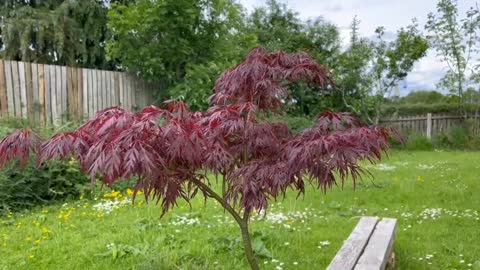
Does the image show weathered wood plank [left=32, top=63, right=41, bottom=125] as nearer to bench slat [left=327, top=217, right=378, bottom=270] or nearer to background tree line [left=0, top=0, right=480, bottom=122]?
background tree line [left=0, top=0, right=480, bottom=122]

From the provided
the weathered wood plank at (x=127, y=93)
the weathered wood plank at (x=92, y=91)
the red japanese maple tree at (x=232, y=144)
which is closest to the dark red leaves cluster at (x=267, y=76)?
the red japanese maple tree at (x=232, y=144)

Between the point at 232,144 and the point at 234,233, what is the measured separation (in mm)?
1783

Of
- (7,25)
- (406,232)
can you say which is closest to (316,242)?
(406,232)

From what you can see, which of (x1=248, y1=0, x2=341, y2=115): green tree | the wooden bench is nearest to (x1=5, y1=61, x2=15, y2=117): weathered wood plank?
the wooden bench

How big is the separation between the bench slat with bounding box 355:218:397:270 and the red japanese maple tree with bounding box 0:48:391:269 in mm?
729

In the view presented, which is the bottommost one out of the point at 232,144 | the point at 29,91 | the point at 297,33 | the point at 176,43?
the point at 232,144

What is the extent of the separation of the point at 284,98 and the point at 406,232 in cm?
236

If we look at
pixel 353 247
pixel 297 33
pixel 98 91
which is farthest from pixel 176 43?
pixel 353 247

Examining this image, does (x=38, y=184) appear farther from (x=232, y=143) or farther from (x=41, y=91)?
(x=232, y=143)

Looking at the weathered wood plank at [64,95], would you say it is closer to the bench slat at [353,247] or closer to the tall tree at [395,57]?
the bench slat at [353,247]

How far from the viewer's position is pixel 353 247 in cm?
288

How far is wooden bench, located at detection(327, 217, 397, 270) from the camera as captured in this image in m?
2.59

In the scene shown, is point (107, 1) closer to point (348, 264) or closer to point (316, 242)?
point (316, 242)

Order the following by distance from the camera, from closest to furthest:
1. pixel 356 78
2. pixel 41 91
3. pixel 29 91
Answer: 1. pixel 29 91
2. pixel 41 91
3. pixel 356 78
